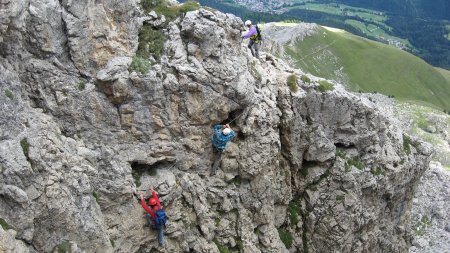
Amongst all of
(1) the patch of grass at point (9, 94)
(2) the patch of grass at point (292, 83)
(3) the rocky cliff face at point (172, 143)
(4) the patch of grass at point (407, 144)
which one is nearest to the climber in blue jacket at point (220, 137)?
(3) the rocky cliff face at point (172, 143)

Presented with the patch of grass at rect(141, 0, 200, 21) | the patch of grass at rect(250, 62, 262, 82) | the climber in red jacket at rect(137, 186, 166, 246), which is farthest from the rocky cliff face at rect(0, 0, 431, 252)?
the climber in red jacket at rect(137, 186, 166, 246)

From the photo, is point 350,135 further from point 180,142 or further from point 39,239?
point 39,239

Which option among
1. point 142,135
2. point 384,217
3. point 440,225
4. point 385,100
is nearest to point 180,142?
point 142,135

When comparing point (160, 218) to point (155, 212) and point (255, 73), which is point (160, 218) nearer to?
point (155, 212)

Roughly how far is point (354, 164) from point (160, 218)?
2233cm

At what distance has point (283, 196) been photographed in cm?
3831

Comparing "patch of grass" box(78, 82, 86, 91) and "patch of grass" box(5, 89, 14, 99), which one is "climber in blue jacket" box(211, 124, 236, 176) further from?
"patch of grass" box(5, 89, 14, 99)

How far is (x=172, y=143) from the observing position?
98.2 ft

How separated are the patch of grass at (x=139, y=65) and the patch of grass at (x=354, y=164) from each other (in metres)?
22.4

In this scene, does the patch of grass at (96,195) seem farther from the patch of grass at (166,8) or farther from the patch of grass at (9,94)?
the patch of grass at (166,8)

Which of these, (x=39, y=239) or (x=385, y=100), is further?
(x=385, y=100)

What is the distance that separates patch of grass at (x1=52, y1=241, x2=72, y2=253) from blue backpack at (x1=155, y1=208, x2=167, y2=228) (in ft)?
18.9

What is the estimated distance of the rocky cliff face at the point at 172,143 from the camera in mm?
22750

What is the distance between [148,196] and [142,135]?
4124mm
